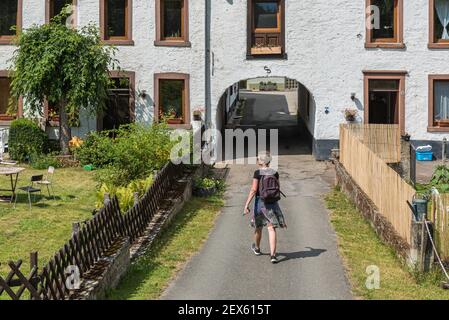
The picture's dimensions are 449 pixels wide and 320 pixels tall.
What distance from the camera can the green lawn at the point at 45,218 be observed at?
16016 mm

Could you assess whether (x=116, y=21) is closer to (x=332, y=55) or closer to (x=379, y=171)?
(x=332, y=55)

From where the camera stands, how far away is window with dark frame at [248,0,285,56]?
27.9m

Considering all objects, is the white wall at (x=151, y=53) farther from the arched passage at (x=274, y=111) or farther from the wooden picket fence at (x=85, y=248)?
the wooden picket fence at (x=85, y=248)

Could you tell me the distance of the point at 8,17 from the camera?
1142 inches

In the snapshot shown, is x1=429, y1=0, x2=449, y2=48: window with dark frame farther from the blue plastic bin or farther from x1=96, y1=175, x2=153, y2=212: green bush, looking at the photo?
x1=96, y1=175, x2=153, y2=212: green bush

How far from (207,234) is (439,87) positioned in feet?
46.7

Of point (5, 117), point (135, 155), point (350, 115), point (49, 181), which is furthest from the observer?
point (5, 117)

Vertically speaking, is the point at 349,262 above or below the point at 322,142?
below

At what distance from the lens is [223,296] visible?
11906 millimetres

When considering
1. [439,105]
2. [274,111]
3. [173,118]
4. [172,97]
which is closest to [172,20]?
[172,97]

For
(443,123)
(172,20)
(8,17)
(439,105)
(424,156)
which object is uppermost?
(8,17)

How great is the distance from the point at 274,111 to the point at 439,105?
1694cm
